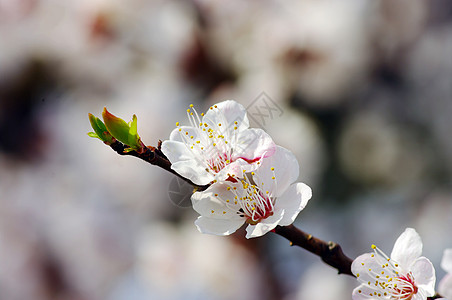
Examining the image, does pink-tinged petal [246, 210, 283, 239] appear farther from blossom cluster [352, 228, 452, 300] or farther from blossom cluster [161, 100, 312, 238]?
blossom cluster [352, 228, 452, 300]

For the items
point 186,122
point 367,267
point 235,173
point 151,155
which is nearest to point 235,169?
point 235,173

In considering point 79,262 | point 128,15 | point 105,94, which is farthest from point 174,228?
point 128,15

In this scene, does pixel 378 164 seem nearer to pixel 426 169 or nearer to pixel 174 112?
pixel 426 169

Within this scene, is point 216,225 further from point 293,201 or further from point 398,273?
point 398,273

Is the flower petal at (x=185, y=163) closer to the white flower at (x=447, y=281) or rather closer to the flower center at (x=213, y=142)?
the flower center at (x=213, y=142)

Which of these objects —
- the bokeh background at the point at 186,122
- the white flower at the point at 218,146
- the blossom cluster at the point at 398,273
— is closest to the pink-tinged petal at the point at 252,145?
the white flower at the point at 218,146
